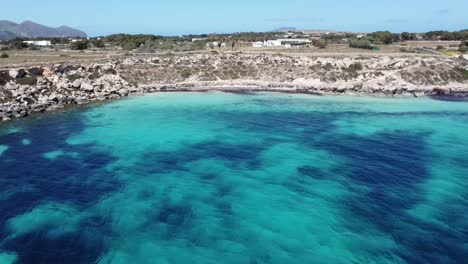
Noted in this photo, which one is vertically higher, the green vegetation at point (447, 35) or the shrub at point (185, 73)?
the green vegetation at point (447, 35)

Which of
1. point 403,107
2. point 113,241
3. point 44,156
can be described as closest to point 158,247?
point 113,241

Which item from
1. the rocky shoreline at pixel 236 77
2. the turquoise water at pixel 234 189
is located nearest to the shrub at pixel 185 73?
the rocky shoreline at pixel 236 77

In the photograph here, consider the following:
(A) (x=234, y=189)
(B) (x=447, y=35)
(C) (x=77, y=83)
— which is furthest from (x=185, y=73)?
(B) (x=447, y=35)

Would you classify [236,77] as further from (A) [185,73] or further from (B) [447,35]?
(B) [447,35]

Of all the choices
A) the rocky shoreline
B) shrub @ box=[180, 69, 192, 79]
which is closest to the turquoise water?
the rocky shoreline

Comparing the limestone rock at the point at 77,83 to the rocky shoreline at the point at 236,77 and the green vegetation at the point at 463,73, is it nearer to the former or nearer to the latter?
the rocky shoreline at the point at 236,77
